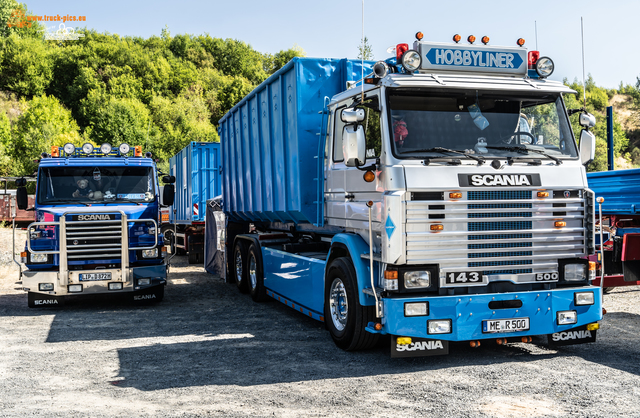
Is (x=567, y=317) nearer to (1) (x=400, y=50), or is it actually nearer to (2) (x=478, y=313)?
(2) (x=478, y=313)

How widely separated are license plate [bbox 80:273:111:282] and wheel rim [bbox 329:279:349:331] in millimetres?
4771

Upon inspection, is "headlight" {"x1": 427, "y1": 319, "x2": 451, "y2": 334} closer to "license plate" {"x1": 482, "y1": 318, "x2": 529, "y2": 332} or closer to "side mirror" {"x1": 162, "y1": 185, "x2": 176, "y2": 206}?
"license plate" {"x1": 482, "y1": 318, "x2": 529, "y2": 332}

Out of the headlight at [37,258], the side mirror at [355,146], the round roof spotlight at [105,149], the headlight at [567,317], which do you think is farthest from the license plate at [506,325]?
the round roof spotlight at [105,149]

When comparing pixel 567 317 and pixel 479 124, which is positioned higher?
pixel 479 124

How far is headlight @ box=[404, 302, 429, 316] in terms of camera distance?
588 cm

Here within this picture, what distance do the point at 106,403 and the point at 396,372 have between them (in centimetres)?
281

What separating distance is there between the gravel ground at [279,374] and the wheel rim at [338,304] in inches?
13.3

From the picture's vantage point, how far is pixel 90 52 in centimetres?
7644

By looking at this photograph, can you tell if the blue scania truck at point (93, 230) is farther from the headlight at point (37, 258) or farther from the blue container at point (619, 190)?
the blue container at point (619, 190)

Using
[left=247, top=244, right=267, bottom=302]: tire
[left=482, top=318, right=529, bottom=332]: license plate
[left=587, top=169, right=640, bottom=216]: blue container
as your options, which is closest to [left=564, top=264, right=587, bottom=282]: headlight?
[left=482, top=318, right=529, bottom=332]: license plate

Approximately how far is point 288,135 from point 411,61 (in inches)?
101

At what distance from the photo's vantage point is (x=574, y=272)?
6.47 metres

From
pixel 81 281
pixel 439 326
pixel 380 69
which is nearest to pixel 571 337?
pixel 439 326

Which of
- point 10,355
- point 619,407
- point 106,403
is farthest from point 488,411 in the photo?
point 10,355
